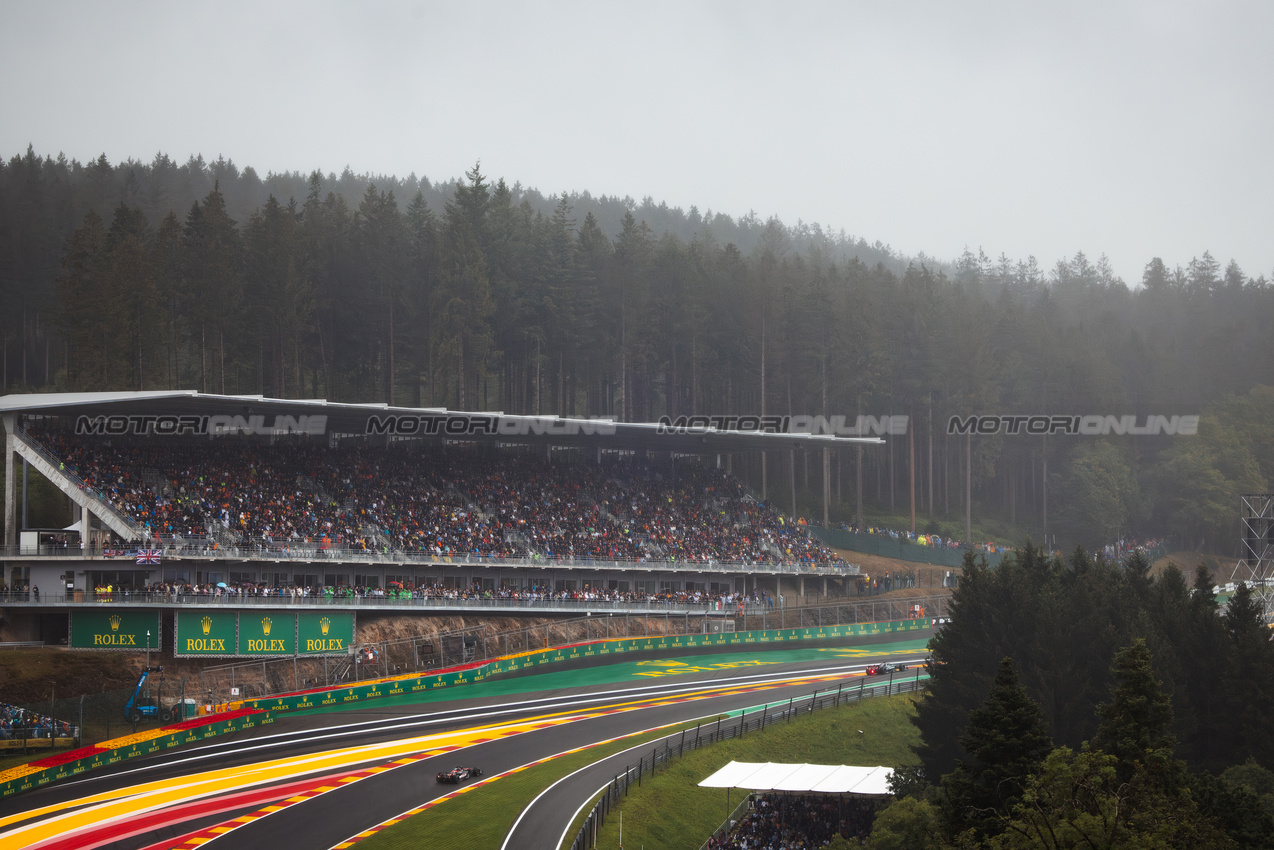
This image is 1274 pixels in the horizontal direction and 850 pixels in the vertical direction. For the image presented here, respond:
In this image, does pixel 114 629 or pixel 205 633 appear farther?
pixel 205 633

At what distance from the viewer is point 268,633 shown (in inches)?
1718

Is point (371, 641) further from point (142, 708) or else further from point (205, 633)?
point (142, 708)

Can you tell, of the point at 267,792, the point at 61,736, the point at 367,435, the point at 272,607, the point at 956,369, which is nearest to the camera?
the point at 267,792

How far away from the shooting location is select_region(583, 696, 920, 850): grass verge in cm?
3158

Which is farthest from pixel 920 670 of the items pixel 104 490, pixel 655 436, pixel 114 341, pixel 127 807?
pixel 114 341

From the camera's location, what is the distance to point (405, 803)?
1241 inches

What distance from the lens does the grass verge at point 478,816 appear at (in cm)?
2872

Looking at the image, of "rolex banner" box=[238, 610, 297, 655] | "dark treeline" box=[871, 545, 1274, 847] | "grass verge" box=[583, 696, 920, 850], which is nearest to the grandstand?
"rolex banner" box=[238, 610, 297, 655]

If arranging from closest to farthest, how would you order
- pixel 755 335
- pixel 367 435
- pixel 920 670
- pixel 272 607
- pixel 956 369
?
pixel 272 607 → pixel 920 670 → pixel 367 435 → pixel 755 335 → pixel 956 369

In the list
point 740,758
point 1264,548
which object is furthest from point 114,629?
point 1264,548

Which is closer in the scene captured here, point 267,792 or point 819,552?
point 267,792

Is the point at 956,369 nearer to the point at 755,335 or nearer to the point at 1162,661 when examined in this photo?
the point at 755,335

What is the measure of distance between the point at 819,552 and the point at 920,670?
13.8 m

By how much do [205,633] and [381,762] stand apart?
465 inches
